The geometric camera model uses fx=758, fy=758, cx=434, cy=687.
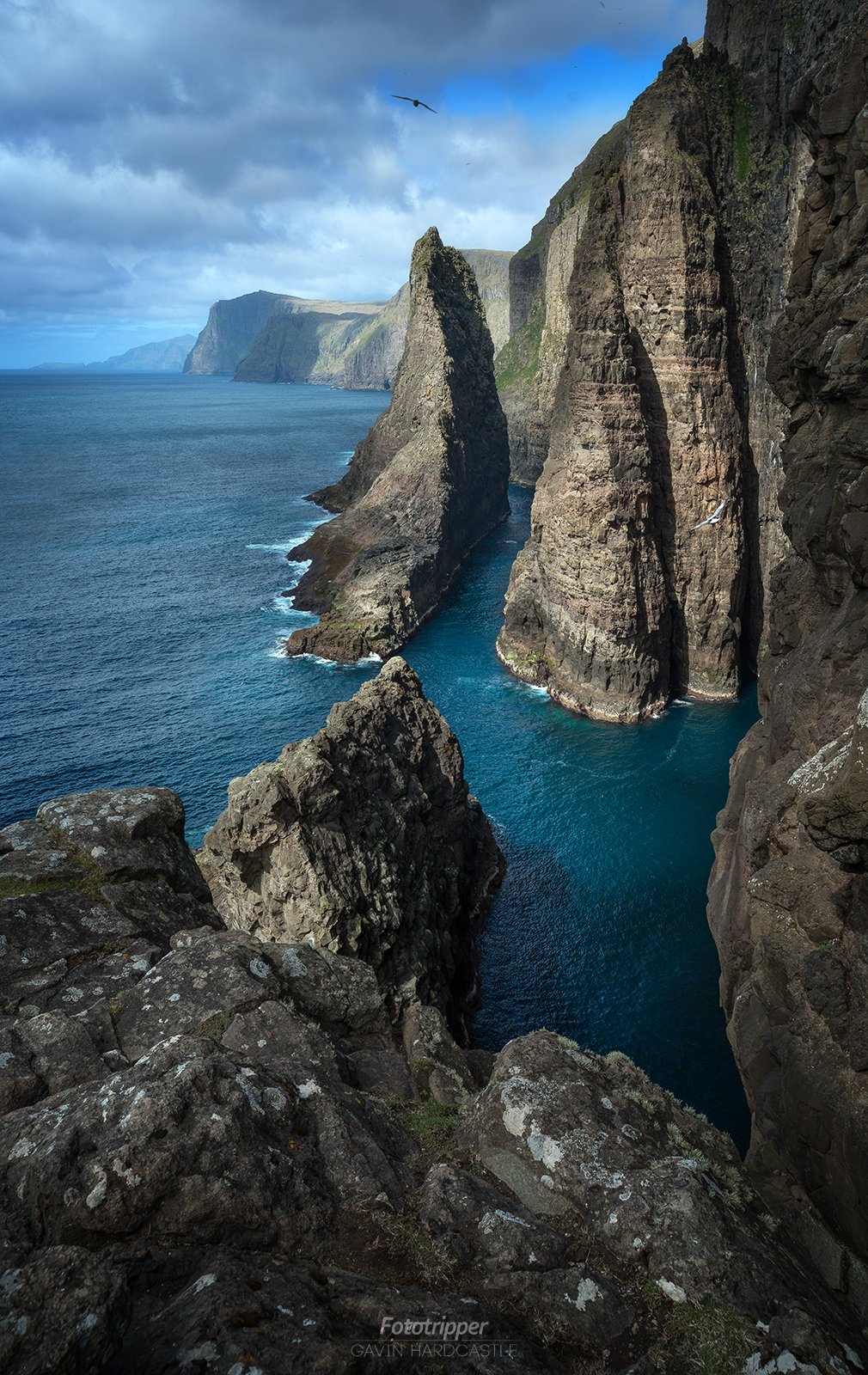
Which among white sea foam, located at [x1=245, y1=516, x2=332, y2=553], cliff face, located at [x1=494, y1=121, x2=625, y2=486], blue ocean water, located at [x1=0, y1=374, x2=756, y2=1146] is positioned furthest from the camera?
cliff face, located at [x1=494, y1=121, x2=625, y2=486]

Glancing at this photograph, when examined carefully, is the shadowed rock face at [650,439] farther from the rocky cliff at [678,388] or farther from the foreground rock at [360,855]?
the foreground rock at [360,855]

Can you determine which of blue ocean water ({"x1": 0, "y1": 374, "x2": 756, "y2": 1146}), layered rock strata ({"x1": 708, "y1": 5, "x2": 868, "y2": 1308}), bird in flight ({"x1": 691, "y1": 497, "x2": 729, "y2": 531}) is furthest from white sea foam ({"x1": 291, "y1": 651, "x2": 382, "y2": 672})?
layered rock strata ({"x1": 708, "y1": 5, "x2": 868, "y2": 1308})

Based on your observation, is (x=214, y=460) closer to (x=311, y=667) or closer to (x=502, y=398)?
(x=502, y=398)

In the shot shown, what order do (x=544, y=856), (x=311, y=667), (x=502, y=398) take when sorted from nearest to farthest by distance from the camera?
(x=544, y=856), (x=311, y=667), (x=502, y=398)

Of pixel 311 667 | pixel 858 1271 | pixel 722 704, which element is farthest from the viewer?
pixel 311 667

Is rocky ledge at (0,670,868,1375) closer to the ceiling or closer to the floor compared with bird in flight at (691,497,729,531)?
closer to the floor

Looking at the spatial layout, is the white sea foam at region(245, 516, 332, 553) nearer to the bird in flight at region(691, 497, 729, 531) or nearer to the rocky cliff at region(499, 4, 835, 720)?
the rocky cliff at region(499, 4, 835, 720)

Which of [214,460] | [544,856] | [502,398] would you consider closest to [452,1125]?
[544,856]

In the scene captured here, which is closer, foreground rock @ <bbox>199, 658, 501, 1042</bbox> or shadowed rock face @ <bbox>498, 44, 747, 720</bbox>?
foreground rock @ <bbox>199, 658, 501, 1042</bbox>
